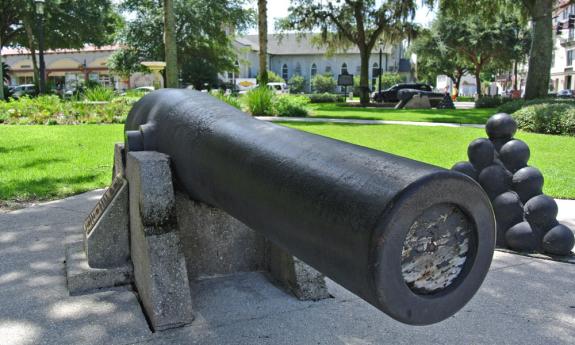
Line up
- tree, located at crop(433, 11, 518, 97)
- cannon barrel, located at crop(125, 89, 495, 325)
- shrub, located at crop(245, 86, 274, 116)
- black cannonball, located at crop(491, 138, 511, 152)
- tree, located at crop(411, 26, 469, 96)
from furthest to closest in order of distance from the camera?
tree, located at crop(411, 26, 469, 96)
tree, located at crop(433, 11, 518, 97)
shrub, located at crop(245, 86, 274, 116)
black cannonball, located at crop(491, 138, 511, 152)
cannon barrel, located at crop(125, 89, 495, 325)

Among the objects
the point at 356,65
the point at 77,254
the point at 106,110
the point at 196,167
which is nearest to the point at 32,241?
the point at 77,254

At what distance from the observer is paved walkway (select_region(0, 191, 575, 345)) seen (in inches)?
113

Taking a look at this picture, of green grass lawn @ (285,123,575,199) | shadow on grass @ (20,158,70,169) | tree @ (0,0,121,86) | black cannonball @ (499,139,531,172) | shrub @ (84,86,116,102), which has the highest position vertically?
tree @ (0,0,121,86)

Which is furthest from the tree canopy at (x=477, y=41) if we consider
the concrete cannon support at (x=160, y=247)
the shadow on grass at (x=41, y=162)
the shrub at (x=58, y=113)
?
the concrete cannon support at (x=160, y=247)

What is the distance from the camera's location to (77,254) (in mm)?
3889

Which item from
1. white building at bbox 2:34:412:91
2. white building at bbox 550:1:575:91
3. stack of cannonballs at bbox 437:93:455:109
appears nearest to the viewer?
stack of cannonballs at bbox 437:93:455:109

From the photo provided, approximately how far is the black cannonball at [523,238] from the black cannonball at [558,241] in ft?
0.30

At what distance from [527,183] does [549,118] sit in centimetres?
1096

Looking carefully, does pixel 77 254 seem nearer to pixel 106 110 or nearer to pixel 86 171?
pixel 86 171

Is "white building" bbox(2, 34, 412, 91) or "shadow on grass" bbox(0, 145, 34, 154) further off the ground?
"white building" bbox(2, 34, 412, 91)

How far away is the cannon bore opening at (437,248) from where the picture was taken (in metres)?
1.37

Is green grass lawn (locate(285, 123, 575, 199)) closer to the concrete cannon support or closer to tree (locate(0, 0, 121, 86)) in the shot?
the concrete cannon support

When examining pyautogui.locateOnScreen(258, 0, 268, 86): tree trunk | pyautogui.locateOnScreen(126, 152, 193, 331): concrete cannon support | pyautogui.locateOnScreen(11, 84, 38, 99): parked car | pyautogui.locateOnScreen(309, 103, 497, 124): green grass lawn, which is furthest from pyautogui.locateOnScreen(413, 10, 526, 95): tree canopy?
pyautogui.locateOnScreen(126, 152, 193, 331): concrete cannon support

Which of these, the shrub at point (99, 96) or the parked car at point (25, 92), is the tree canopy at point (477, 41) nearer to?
the parked car at point (25, 92)
